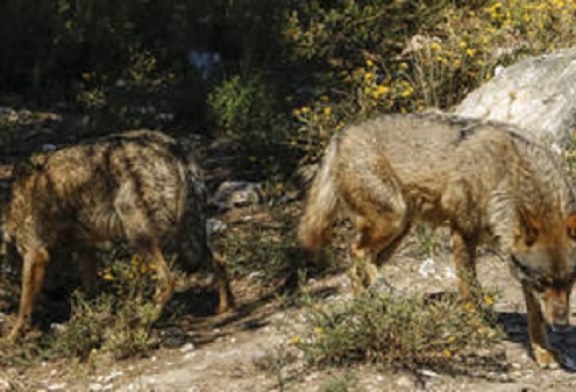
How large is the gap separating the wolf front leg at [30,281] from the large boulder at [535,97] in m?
4.17

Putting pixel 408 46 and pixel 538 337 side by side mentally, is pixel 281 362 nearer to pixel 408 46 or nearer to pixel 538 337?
pixel 538 337

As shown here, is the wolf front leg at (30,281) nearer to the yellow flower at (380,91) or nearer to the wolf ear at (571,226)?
the yellow flower at (380,91)

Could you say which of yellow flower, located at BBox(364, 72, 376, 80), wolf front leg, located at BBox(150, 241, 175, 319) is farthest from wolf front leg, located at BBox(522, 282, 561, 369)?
yellow flower, located at BBox(364, 72, 376, 80)

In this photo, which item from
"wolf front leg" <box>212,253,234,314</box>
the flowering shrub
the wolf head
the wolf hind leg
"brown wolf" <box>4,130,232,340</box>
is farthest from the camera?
the flowering shrub

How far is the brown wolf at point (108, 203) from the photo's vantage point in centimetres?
834

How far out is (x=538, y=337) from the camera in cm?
727

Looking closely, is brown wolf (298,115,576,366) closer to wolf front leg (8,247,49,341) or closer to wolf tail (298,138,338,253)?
wolf tail (298,138,338,253)

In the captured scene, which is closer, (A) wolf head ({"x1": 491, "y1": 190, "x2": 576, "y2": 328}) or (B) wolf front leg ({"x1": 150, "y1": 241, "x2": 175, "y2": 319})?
(A) wolf head ({"x1": 491, "y1": 190, "x2": 576, "y2": 328})

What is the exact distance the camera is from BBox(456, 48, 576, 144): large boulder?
1008cm

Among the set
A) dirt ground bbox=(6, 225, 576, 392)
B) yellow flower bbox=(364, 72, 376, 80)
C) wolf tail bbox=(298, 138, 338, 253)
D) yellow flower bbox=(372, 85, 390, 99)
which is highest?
yellow flower bbox=(364, 72, 376, 80)

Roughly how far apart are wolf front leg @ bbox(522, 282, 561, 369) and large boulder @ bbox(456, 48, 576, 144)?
2.98 meters

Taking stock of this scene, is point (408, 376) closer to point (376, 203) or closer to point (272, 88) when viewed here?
point (376, 203)

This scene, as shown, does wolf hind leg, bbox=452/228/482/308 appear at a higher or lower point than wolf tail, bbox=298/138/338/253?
lower

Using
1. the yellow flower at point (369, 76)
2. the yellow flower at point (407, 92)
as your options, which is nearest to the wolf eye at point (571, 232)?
the yellow flower at point (407, 92)
